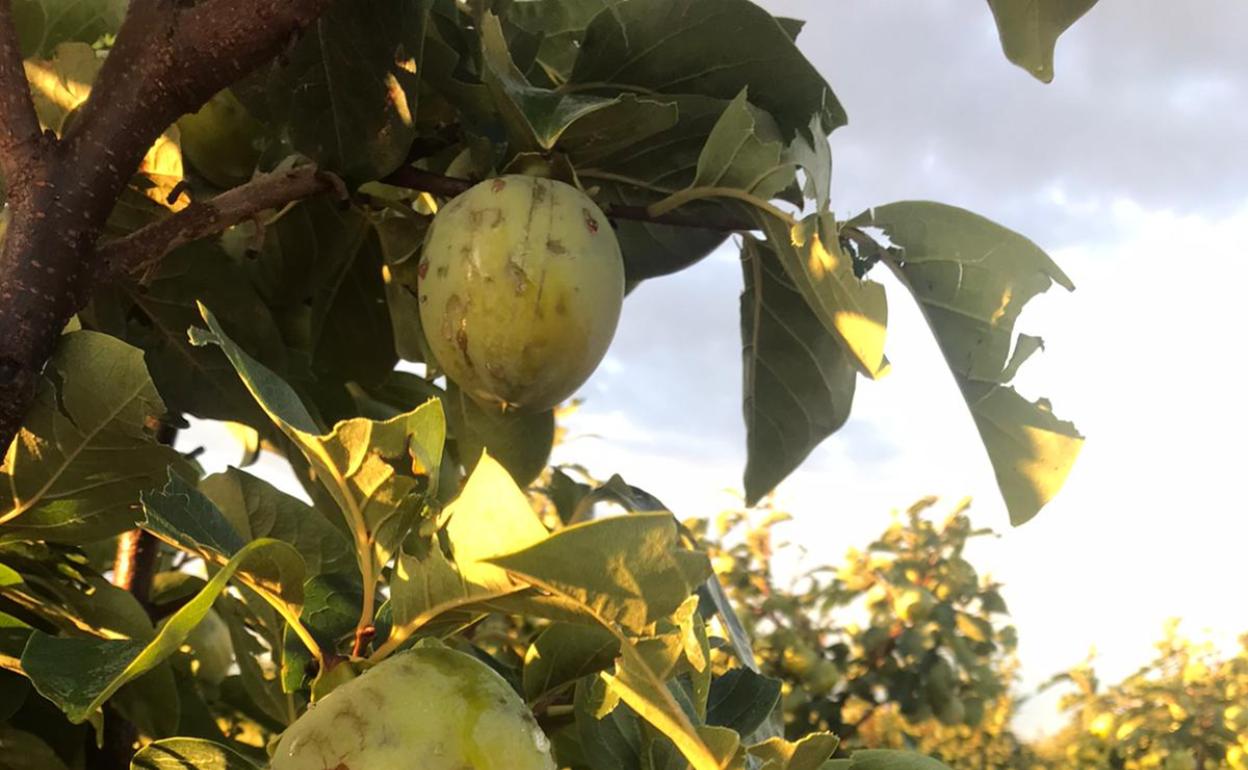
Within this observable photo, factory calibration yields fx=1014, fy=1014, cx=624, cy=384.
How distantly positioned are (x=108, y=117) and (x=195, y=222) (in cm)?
7

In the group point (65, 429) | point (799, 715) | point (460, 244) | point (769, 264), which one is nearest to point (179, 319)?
point (65, 429)

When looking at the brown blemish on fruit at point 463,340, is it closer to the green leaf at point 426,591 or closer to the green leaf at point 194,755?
the green leaf at point 426,591

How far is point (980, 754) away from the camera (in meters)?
4.25

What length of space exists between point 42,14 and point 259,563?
571mm

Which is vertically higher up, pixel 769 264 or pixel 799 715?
pixel 769 264

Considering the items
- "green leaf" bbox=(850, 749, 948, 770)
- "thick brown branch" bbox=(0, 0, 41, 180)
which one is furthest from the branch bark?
"green leaf" bbox=(850, 749, 948, 770)

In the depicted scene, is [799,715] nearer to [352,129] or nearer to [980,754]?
[980,754]

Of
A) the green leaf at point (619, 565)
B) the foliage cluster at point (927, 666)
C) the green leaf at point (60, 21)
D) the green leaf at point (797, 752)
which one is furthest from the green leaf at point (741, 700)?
the foliage cluster at point (927, 666)

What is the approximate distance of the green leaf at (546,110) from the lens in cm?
59

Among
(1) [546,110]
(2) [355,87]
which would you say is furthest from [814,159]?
(2) [355,87]

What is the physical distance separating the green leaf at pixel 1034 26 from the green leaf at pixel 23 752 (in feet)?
2.69

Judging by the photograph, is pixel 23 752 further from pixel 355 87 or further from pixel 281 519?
pixel 355 87

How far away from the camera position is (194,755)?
1.78 ft

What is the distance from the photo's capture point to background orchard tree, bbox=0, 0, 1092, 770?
0.47 m
